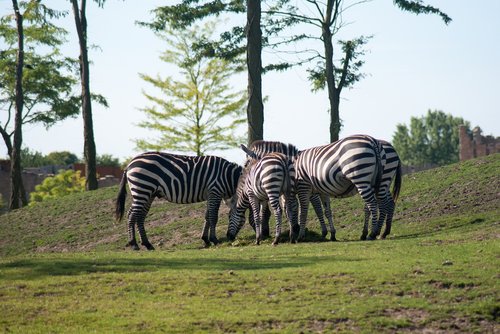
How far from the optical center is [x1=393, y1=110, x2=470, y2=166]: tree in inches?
4631

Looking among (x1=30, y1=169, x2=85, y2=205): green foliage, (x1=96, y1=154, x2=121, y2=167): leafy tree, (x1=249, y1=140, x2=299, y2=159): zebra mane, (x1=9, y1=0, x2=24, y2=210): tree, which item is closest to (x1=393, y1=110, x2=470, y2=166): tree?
(x1=96, y1=154, x2=121, y2=167): leafy tree

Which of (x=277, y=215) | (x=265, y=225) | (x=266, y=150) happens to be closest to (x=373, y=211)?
(x=277, y=215)

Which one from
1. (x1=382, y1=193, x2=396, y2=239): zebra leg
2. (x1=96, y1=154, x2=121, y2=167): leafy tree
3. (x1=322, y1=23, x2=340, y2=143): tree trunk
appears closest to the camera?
(x1=382, y1=193, x2=396, y2=239): zebra leg

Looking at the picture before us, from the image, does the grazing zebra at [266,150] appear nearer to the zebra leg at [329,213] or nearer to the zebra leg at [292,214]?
the zebra leg at [292,214]

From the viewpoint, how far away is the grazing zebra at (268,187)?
22.3m

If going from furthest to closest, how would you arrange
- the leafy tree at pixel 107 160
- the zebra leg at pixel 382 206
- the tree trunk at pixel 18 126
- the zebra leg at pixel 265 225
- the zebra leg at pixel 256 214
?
the leafy tree at pixel 107 160
the tree trunk at pixel 18 126
the zebra leg at pixel 265 225
the zebra leg at pixel 256 214
the zebra leg at pixel 382 206

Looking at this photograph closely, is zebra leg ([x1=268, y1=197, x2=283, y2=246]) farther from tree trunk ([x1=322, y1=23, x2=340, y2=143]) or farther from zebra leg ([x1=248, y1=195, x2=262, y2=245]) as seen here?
tree trunk ([x1=322, y1=23, x2=340, y2=143])

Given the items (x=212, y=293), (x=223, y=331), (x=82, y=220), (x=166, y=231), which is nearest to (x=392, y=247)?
(x=212, y=293)

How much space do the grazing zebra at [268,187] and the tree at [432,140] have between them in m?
93.2

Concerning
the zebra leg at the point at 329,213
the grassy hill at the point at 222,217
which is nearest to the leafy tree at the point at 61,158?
the grassy hill at the point at 222,217

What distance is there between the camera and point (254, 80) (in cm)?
2939

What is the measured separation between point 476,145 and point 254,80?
105ft

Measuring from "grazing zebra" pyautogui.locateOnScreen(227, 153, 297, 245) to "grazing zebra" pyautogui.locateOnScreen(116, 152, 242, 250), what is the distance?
554 millimetres

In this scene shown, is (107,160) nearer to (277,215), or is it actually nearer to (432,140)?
(432,140)
